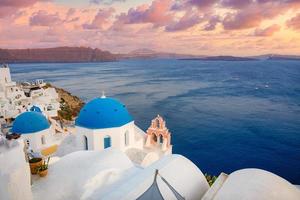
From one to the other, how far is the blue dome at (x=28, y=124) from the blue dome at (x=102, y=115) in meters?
5.02

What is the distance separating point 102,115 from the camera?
17.1m

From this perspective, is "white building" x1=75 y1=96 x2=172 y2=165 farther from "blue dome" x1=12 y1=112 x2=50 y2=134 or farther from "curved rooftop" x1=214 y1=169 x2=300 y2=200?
"curved rooftop" x1=214 y1=169 x2=300 y2=200

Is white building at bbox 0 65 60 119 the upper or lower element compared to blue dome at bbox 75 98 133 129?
lower

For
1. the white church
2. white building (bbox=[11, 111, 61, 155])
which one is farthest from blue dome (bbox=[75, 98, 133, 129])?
white building (bbox=[11, 111, 61, 155])

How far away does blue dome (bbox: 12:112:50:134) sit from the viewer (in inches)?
800

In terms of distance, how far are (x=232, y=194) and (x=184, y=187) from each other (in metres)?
2.15

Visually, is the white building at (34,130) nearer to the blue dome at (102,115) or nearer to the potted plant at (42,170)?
the blue dome at (102,115)

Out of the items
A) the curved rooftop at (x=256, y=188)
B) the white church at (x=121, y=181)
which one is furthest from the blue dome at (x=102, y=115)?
the curved rooftop at (x=256, y=188)

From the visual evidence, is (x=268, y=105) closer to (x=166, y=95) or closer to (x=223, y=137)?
A: (x=223, y=137)

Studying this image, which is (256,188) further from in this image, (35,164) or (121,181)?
(35,164)

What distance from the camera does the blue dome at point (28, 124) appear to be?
66.6 feet

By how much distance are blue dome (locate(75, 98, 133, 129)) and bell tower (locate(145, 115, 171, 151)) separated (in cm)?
308

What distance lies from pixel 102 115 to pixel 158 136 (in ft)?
17.0

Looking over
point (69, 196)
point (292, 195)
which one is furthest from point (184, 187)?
point (69, 196)
